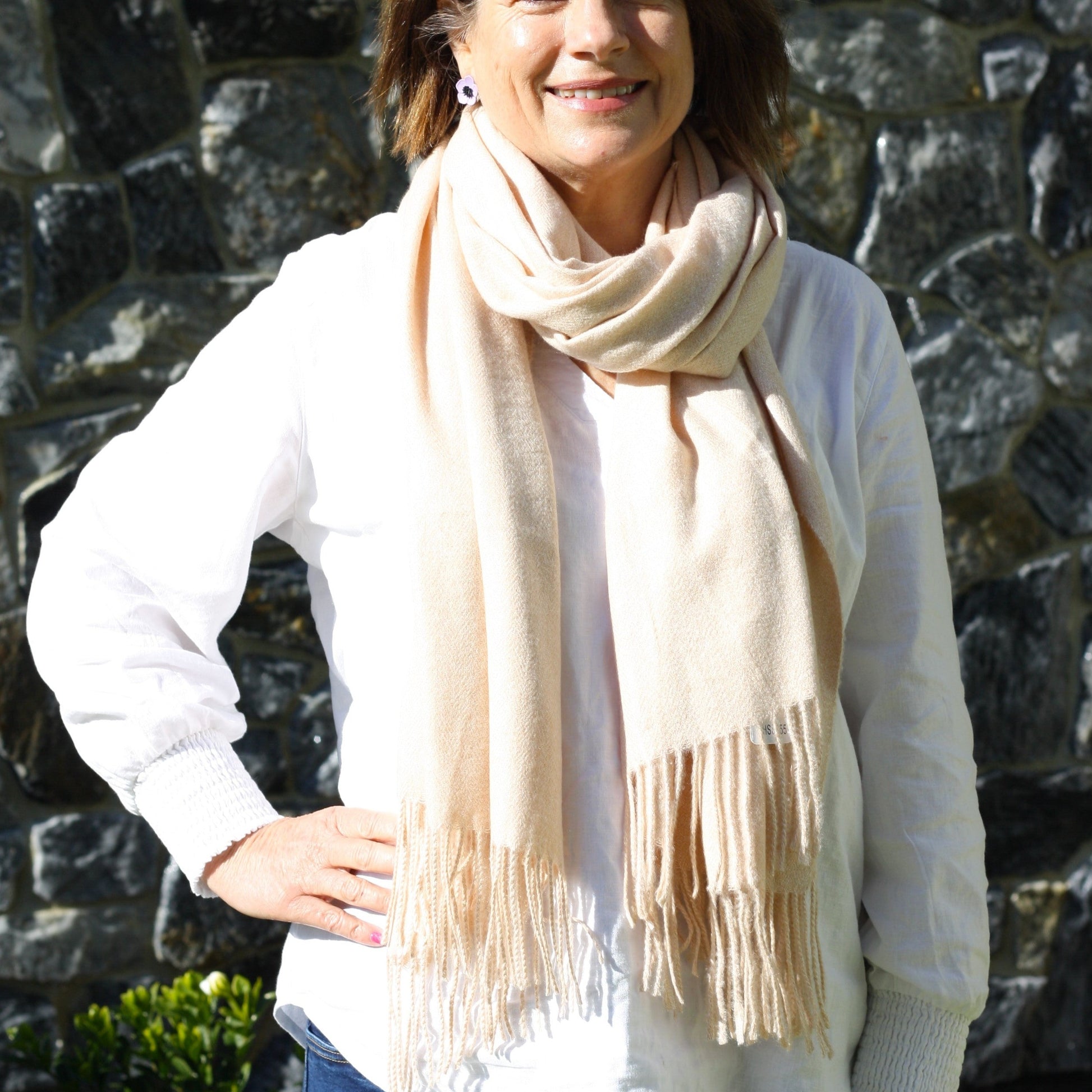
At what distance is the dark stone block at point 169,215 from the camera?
2598mm

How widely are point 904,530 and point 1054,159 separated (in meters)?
1.95

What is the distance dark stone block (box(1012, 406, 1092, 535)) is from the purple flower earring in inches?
77.4

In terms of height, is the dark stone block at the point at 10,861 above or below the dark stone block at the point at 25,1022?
above

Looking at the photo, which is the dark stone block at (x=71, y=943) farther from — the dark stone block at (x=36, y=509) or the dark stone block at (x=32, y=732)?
the dark stone block at (x=36, y=509)

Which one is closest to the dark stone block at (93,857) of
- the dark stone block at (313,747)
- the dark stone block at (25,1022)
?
the dark stone block at (25,1022)

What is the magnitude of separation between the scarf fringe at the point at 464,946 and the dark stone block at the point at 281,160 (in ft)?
5.99

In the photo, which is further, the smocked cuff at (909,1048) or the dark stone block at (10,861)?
the dark stone block at (10,861)

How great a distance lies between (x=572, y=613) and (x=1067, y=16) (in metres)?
2.41

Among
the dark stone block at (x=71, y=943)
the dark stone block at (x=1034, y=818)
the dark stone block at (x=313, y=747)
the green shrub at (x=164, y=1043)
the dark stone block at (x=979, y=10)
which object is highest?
the dark stone block at (x=979, y=10)

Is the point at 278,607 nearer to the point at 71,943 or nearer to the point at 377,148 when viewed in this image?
the point at 71,943

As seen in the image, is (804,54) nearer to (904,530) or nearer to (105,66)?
(105,66)

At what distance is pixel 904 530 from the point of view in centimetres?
133

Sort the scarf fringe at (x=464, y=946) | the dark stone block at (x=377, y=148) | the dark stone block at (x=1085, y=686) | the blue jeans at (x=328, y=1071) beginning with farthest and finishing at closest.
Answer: the dark stone block at (x=1085, y=686)
the dark stone block at (x=377, y=148)
the blue jeans at (x=328, y=1071)
the scarf fringe at (x=464, y=946)

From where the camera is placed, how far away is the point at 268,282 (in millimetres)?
2637
